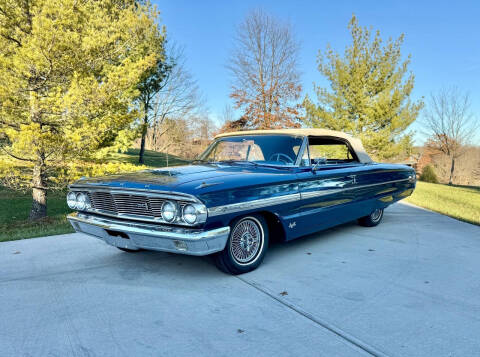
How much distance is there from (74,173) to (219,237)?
16.9 ft

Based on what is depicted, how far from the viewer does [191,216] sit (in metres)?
2.81

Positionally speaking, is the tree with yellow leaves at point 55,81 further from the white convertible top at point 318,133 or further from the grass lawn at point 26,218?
the white convertible top at point 318,133

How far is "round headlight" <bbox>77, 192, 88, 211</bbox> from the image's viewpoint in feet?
11.9

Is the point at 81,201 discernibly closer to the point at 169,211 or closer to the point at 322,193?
the point at 169,211

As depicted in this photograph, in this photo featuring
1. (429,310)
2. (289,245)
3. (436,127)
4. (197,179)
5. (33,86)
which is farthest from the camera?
(436,127)

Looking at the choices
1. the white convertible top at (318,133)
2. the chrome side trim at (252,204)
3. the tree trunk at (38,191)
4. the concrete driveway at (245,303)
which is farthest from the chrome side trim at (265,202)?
the tree trunk at (38,191)

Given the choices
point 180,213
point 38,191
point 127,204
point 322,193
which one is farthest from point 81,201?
point 38,191

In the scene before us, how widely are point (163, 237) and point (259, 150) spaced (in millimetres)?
1912

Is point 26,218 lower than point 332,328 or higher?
lower

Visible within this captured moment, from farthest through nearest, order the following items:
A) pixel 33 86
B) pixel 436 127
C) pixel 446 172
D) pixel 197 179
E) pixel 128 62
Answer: pixel 446 172 → pixel 436 127 → pixel 128 62 → pixel 33 86 → pixel 197 179

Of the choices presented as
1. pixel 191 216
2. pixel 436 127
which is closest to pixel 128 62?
pixel 191 216

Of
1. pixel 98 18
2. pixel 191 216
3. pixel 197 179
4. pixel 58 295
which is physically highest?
pixel 98 18

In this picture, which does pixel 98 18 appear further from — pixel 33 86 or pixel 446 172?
pixel 446 172

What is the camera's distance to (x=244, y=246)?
3.35 meters
